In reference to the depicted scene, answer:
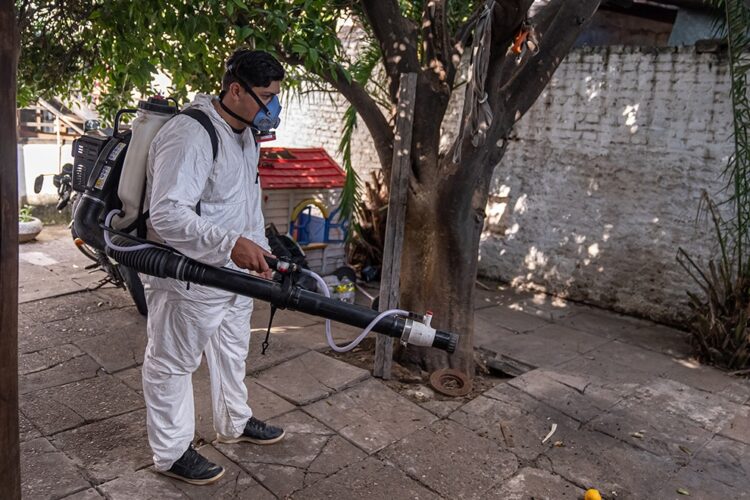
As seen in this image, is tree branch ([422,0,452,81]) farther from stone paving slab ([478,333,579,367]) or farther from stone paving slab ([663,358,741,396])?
stone paving slab ([663,358,741,396])

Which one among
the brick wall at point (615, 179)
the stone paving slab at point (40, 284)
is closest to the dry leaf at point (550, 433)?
the brick wall at point (615, 179)

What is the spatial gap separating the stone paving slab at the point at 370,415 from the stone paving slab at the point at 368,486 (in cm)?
21

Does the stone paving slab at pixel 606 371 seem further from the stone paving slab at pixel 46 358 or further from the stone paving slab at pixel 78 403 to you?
the stone paving slab at pixel 46 358

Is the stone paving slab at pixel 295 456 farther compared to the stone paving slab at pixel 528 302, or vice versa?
the stone paving slab at pixel 528 302

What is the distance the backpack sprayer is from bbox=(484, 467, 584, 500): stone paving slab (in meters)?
1.09

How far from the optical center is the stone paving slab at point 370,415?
3.83 meters

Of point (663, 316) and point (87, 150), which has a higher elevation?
point (87, 150)

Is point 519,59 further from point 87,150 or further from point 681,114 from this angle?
point 87,150

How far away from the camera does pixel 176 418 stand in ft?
10.2

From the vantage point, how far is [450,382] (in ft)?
15.2

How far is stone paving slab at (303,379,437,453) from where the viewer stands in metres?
3.83

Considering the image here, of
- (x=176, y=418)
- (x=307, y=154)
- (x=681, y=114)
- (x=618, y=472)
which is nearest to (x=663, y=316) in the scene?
(x=681, y=114)

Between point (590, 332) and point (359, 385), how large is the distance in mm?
2948

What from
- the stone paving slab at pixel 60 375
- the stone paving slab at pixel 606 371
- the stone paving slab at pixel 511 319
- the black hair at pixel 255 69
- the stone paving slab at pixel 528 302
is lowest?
the stone paving slab at pixel 60 375
